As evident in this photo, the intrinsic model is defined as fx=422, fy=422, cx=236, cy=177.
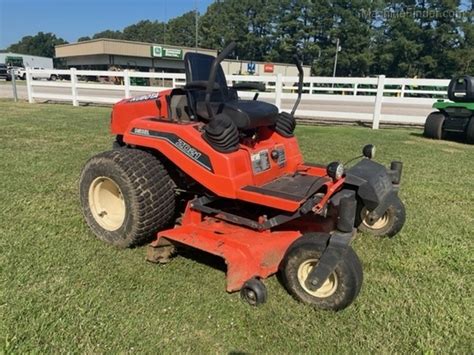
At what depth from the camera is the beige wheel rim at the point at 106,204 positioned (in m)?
3.43

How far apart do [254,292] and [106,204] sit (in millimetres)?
1600

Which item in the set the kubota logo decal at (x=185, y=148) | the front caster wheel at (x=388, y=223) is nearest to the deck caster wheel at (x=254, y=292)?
the kubota logo decal at (x=185, y=148)

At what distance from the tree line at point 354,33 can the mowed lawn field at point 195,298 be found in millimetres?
42899

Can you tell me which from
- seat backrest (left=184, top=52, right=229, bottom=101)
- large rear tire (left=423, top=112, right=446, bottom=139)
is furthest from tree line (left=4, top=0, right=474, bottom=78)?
Result: seat backrest (left=184, top=52, right=229, bottom=101)

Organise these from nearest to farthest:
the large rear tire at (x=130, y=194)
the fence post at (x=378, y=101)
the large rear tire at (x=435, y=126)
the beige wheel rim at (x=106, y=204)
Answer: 1. the large rear tire at (x=130, y=194)
2. the beige wheel rim at (x=106, y=204)
3. the large rear tire at (x=435, y=126)
4. the fence post at (x=378, y=101)

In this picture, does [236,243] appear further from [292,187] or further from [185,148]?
[185,148]

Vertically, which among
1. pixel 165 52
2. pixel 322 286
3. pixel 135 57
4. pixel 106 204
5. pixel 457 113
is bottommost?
pixel 322 286

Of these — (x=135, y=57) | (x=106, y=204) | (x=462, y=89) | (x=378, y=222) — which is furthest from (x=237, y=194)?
(x=135, y=57)

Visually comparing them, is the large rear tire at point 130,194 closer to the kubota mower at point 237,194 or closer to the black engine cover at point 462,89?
the kubota mower at point 237,194

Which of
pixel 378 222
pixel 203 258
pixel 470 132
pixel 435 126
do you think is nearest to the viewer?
pixel 203 258

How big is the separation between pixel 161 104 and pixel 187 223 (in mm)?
1062

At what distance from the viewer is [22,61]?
67188 mm

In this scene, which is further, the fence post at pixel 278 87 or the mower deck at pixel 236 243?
the fence post at pixel 278 87

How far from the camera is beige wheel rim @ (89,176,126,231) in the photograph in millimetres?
3434
